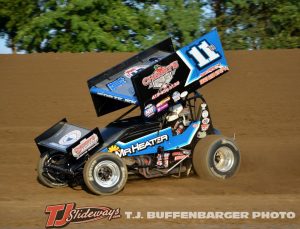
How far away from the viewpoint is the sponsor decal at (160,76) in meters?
10.0

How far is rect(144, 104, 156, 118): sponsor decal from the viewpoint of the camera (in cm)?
1015

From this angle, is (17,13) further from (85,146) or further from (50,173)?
(85,146)

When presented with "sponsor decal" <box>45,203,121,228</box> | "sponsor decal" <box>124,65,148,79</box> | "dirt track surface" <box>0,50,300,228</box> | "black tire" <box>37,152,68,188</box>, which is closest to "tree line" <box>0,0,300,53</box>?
"dirt track surface" <box>0,50,300,228</box>

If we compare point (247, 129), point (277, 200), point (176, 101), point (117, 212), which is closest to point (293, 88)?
point (247, 129)

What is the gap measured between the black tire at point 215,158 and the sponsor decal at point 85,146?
168 centimetres

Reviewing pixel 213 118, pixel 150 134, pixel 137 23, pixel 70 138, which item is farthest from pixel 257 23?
pixel 70 138

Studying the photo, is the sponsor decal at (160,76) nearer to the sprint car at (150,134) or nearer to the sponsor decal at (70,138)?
the sprint car at (150,134)

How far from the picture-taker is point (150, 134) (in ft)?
33.5

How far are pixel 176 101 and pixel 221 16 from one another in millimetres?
10952

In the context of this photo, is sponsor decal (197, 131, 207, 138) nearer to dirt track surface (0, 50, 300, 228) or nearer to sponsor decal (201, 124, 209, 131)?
sponsor decal (201, 124, 209, 131)

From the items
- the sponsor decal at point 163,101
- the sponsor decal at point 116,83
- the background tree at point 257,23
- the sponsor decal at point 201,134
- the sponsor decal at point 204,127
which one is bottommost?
the background tree at point 257,23

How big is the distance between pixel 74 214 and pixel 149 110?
8.36 feet

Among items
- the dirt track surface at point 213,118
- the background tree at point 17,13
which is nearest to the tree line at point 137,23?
the background tree at point 17,13

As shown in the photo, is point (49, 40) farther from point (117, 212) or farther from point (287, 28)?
point (117, 212)
